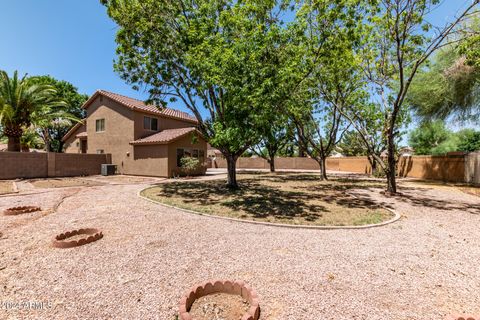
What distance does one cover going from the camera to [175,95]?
13234 mm

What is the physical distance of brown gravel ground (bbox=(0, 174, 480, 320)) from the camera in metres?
3.06

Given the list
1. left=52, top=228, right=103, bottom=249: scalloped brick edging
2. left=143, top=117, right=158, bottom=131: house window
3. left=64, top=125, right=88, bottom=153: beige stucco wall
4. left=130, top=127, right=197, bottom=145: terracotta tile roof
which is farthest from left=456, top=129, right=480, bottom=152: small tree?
left=64, top=125, right=88, bottom=153: beige stucco wall

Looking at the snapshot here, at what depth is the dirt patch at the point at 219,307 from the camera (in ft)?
9.50

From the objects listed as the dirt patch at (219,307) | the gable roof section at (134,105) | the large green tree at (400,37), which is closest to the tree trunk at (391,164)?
the large green tree at (400,37)

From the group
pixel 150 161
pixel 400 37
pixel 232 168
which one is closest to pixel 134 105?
pixel 150 161

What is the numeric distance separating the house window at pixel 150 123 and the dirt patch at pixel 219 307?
20.8 m

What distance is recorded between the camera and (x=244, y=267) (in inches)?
162

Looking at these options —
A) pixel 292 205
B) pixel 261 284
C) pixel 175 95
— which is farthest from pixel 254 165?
pixel 261 284

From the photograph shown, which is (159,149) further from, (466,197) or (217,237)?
(466,197)

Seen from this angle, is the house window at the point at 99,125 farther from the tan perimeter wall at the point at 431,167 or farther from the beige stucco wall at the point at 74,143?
the tan perimeter wall at the point at 431,167

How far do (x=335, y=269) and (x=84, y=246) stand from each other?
509cm

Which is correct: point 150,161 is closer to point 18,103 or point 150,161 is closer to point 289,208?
point 18,103

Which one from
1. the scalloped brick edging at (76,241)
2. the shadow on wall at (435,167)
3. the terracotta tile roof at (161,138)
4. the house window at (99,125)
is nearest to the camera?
the scalloped brick edging at (76,241)

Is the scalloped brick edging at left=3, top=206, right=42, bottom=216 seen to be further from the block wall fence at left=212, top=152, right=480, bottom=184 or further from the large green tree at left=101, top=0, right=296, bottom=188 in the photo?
the block wall fence at left=212, top=152, right=480, bottom=184
